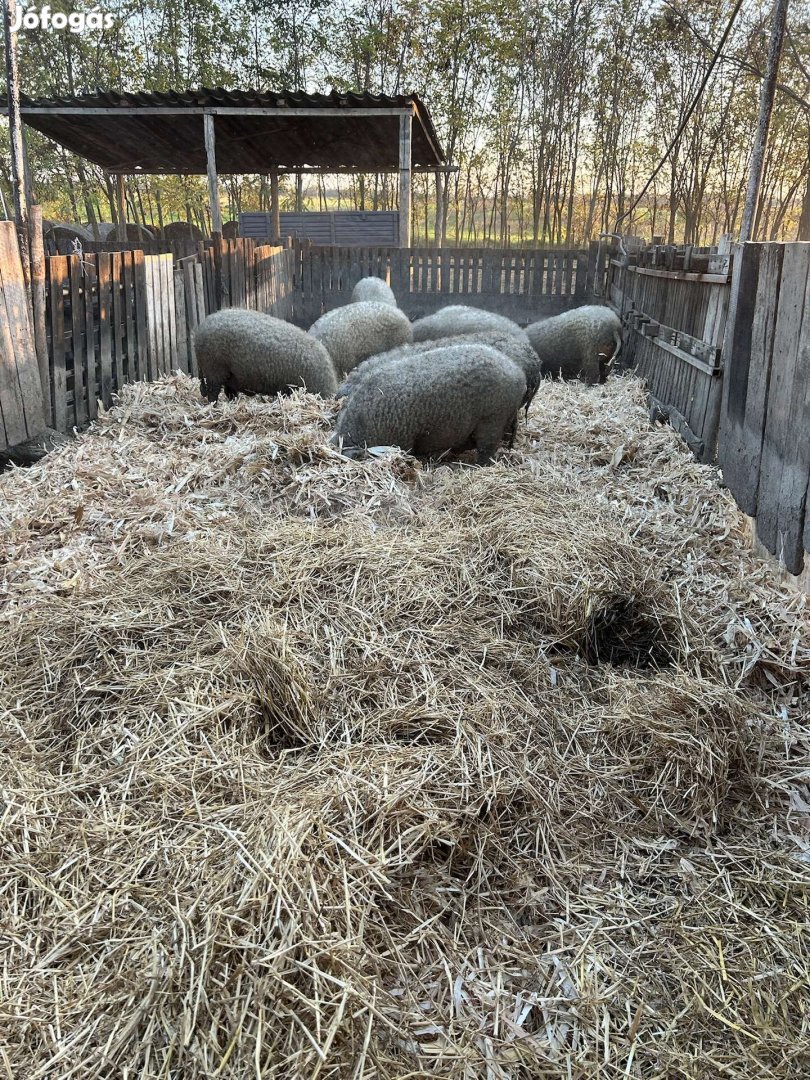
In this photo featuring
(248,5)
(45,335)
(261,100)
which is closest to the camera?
(45,335)

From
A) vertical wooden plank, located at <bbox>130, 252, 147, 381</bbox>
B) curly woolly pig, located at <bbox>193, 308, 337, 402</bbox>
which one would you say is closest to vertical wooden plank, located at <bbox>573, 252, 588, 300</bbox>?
curly woolly pig, located at <bbox>193, 308, 337, 402</bbox>

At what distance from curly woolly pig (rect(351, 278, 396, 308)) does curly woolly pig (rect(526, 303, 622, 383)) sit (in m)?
2.98

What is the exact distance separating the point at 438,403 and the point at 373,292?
7512 mm

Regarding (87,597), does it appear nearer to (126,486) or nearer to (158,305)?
(126,486)

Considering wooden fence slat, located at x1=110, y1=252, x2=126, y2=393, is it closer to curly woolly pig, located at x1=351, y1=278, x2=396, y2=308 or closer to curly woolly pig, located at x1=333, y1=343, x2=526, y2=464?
curly woolly pig, located at x1=333, y1=343, x2=526, y2=464

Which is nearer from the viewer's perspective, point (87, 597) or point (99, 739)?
point (99, 739)

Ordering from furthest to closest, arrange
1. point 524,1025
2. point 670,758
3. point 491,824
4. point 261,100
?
point 261,100, point 670,758, point 491,824, point 524,1025

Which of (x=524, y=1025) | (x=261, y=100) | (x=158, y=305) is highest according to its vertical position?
(x=261, y=100)

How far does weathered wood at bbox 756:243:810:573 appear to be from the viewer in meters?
3.82

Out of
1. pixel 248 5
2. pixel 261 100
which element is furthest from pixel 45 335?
pixel 248 5

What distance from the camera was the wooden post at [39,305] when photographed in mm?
5910

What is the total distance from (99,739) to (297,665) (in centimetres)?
76

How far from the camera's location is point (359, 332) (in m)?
9.52

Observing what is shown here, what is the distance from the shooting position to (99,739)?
2.82 metres
